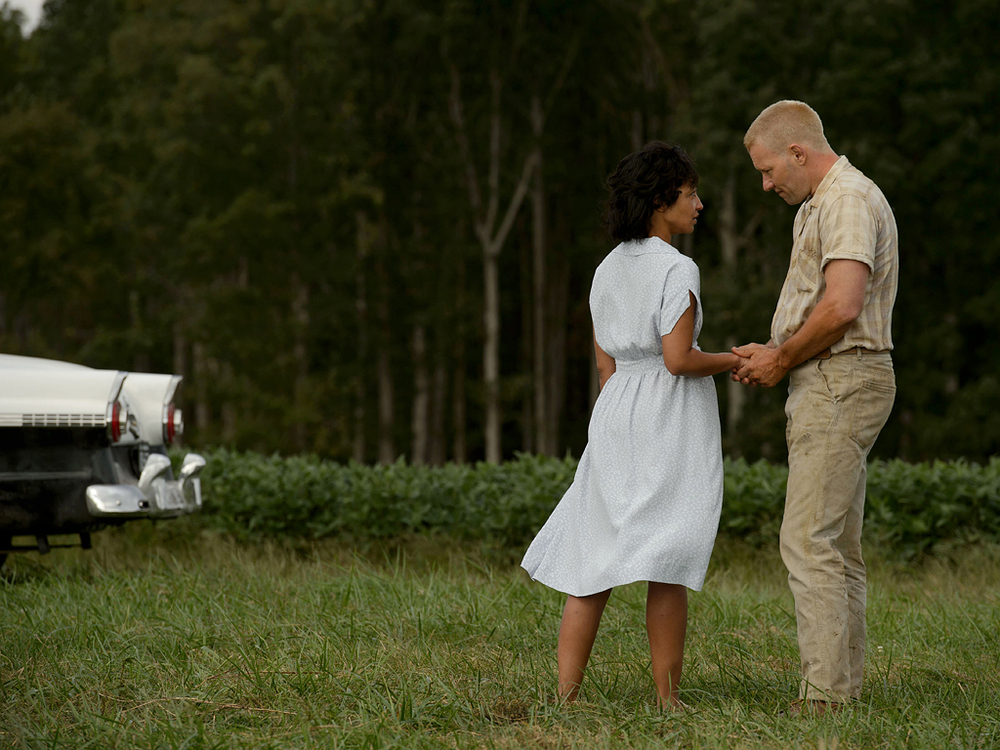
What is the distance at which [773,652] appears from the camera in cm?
430

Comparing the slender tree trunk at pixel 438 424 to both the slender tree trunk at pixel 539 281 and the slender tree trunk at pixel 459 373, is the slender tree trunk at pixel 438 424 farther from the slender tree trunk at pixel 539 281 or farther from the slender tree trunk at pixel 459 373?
the slender tree trunk at pixel 539 281

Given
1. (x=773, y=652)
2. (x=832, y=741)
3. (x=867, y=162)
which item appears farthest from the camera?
(x=867, y=162)

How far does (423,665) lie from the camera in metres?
3.95

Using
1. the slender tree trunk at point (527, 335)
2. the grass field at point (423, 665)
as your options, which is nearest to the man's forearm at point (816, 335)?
the grass field at point (423, 665)

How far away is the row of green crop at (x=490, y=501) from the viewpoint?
6.66 meters

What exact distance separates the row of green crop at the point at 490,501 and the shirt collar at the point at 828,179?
3587 millimetres

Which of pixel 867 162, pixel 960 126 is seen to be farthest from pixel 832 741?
pixel 960 126

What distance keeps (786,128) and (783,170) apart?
138 mm

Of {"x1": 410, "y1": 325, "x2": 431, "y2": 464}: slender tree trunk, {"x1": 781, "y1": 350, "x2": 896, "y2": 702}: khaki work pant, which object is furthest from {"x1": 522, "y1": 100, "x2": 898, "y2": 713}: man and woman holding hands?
{"x1": 410, "y1": 325, "x2": 431, "y2": 464}: slender tree trunk

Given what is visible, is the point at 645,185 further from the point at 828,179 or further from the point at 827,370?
the point at 827,370

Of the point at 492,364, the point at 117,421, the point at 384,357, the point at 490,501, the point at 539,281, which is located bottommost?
the point at 492,364

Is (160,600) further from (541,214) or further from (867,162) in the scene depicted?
(541,214)

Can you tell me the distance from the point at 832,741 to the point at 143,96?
26867 millimetres

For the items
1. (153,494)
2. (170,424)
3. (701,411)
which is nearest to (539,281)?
(170,424)
